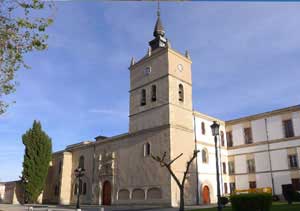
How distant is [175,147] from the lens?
27750mm

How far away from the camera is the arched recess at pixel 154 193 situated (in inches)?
1073

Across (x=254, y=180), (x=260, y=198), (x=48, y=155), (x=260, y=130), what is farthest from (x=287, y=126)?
(x=48, y=155)

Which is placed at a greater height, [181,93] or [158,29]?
[158,29]

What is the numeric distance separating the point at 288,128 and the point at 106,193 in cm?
2145

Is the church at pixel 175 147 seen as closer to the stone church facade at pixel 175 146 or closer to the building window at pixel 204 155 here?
the stone church facade at pixel 175 146

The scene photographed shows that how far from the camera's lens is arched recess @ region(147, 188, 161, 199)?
89.4ft

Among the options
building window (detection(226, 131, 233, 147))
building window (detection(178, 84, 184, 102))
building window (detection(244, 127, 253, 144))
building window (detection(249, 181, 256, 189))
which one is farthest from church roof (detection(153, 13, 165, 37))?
building window (detection(249, 181, 256, 189))

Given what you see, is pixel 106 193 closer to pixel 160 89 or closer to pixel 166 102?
pixel 166 102

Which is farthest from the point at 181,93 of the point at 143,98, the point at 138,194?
the point at 138,194

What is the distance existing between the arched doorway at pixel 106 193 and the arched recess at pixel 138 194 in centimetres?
465

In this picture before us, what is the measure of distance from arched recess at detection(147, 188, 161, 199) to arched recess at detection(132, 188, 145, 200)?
872mm

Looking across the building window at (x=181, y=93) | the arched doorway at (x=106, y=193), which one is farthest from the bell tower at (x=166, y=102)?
the arched doorway at (x=106, y=193)

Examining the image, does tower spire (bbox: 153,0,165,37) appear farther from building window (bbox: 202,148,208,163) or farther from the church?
building window (bbox: 202,148,208,163)

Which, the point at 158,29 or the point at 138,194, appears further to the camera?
the point at 158,29
